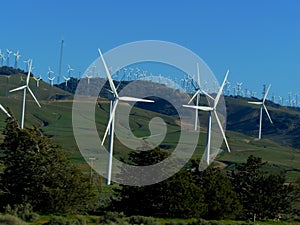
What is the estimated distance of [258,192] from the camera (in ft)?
233

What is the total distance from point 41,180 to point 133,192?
32.6ft

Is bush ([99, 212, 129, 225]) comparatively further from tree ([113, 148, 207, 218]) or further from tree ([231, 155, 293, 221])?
tree ([231, 155, 293, 221])

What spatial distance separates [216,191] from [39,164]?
18972 millimetres

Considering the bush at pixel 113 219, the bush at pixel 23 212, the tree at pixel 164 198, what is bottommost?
the bush at pixel 23 212

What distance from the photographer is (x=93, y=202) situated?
62875 mm

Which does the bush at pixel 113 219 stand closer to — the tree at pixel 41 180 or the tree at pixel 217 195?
the tree at pixel 41 180

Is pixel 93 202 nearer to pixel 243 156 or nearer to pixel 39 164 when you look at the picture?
pixel 39 164

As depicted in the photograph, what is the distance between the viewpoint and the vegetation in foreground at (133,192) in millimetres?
59000

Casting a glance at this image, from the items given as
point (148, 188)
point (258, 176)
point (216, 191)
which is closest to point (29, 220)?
point (148, 188)

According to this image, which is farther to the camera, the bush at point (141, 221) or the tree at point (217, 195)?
the tree at point (217, 195)

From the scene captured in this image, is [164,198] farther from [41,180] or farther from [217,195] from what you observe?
[41,180]

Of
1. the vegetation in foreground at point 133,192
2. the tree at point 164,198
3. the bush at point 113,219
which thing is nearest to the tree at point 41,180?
the vegetation in foreground at point 133,192

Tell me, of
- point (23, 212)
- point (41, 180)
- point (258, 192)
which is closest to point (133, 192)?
point (41, 180)

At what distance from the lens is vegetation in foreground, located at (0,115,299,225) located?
59000mm
